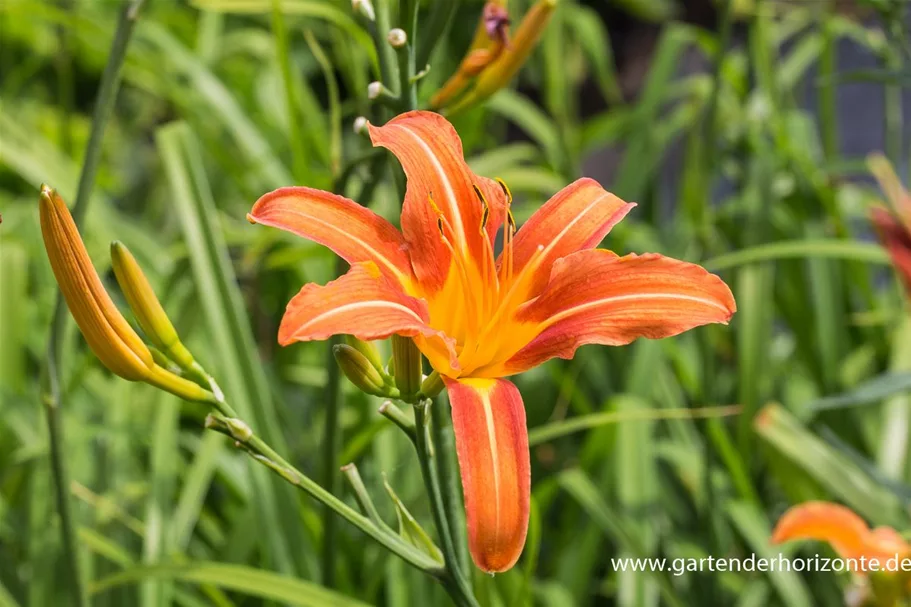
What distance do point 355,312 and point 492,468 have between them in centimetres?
10

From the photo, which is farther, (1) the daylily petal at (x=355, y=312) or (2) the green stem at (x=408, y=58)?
(2) the green stem at (x=408, y=58)

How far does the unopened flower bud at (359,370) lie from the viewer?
46cm

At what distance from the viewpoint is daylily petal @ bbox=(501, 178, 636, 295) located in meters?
0.52

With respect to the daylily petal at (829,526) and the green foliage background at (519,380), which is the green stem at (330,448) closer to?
the green foliage background at (519,380)

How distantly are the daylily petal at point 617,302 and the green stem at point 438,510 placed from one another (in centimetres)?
5

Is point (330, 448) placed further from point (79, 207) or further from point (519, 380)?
point (519, 380)

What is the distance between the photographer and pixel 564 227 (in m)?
0.53

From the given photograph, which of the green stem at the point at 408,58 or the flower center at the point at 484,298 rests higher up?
the green stem at the point at 408,58

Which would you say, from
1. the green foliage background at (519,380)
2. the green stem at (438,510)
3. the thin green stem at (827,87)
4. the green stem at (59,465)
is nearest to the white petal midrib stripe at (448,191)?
the green stem at (438,510)

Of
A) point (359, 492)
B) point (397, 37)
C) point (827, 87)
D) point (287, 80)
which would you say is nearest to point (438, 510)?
point (359, 492)

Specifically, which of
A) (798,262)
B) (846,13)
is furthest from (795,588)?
(846,13)

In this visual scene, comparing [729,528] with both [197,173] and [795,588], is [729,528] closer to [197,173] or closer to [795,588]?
[795,588]

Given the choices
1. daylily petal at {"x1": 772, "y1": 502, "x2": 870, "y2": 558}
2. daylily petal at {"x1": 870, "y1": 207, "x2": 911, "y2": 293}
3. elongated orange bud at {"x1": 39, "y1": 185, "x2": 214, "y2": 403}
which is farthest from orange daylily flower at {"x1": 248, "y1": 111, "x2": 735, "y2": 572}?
daylily petal at {"x1": 870, "y1": 207, "x2": 911, "y2": 293}

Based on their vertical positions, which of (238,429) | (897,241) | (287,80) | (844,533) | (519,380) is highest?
(287,80)
